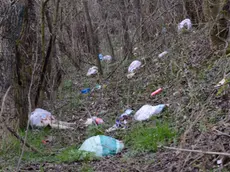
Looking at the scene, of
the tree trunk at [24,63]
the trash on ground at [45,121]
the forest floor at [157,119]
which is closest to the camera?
the forest floor at [157,119]

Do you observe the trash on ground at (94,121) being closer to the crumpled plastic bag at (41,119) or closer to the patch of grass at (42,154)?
the crumpled plastic bag at (41,119)

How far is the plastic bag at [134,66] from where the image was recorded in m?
7.81

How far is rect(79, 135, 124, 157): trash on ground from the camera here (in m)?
4.33

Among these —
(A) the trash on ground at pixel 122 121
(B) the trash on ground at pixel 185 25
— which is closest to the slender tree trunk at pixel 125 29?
(B) the trash on ground at pixel 185 25

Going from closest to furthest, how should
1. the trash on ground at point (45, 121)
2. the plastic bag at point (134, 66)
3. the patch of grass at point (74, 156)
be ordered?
the patch of grass at point (74, 156) → the trash on ground at point (45, 121) → the plastic bag at point (134, 66)

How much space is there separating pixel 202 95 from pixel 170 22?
11.2ft

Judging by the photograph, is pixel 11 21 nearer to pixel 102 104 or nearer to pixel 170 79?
pixel 102 104

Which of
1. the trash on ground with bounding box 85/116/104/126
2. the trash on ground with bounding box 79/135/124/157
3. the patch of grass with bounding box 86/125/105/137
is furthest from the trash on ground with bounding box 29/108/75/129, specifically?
the trash on ground with bounding box 79/135/124/157

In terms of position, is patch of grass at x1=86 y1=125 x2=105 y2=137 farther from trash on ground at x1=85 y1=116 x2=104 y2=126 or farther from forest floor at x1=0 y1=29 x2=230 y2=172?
trash on ground at x1=85 y1=116 x2=104 y2=126

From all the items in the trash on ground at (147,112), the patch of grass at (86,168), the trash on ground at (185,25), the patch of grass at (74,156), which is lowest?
the patch of grass at (86,168)

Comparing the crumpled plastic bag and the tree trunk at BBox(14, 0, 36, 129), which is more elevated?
the tree trunk at BBox(14, 0, 36, 129)

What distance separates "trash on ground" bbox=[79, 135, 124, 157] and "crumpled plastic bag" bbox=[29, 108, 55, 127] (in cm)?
138

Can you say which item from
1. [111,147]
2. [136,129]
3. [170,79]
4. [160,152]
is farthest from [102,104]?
[160,152]

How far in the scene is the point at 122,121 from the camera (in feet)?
17.9
